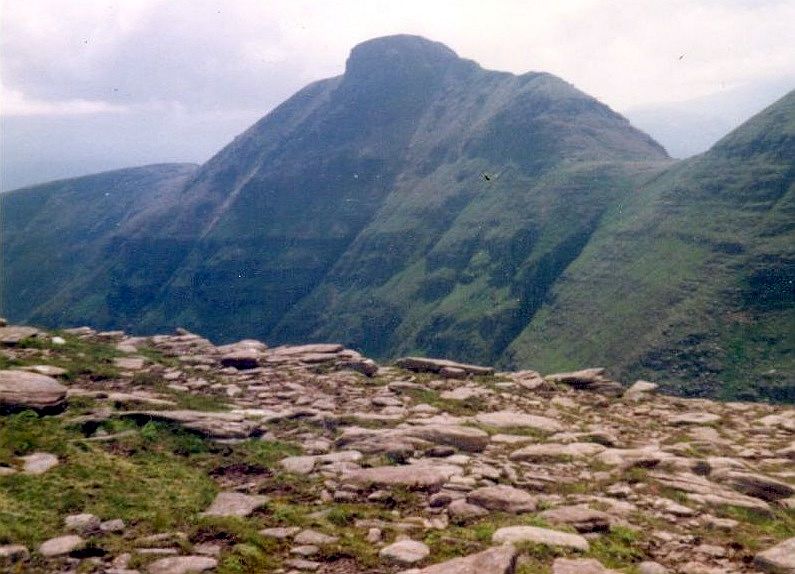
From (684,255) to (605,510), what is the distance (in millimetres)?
132659

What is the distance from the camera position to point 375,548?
8.74 m

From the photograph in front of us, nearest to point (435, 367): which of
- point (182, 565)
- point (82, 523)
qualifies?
point (82, 523)

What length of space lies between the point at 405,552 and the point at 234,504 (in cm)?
340

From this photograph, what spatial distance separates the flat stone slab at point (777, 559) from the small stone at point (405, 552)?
183 inches

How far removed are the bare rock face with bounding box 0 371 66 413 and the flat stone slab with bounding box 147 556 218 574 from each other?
734 cm

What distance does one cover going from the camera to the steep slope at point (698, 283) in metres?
102

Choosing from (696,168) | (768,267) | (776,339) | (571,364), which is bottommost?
(571,364)

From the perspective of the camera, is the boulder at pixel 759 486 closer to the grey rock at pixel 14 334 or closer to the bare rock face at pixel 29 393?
the bare rock face at pixel 29 393

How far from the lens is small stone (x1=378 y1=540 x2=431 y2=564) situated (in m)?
8.34

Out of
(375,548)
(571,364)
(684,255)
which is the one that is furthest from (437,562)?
(684,255)

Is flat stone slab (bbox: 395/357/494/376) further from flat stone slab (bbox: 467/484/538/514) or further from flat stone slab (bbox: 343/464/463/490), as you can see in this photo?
flat stone slab (bbox: 467/484/538/514)

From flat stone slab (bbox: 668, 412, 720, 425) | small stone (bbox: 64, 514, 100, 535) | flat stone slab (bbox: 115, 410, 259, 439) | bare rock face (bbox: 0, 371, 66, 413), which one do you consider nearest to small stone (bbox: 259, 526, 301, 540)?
small stone (bbox: 64, 514, 100, 535)

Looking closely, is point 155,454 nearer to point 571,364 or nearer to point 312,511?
point 312,511

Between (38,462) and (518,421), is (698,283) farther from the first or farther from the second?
(38,462)
